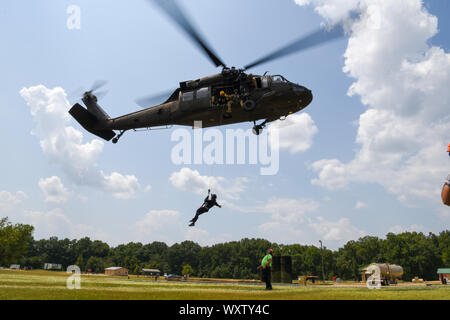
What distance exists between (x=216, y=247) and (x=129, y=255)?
45910 mm

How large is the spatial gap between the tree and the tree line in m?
28.6

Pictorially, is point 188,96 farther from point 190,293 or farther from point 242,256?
point 242,256

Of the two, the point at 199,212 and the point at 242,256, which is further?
the point at 242,256

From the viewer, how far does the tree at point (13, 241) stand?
3100 inches

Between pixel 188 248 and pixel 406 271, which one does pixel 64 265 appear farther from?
pixel 406 271

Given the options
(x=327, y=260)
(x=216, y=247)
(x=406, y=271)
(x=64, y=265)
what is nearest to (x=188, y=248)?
(x=216, y=247)

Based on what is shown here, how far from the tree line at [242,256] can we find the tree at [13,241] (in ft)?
93.7

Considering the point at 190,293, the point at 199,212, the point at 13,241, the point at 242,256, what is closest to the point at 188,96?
the point at 199,212

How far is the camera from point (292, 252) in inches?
6166

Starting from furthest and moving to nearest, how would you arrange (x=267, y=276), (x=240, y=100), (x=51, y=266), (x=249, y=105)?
1. (x=51, y=266)
2. (x=240, y=100)
3. (x=249, y=105)
4. (x=267, y=276)

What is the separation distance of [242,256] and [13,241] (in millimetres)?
106959

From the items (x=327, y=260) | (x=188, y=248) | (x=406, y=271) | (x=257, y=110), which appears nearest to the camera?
(x=257, y=110)

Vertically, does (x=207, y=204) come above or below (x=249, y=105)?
below

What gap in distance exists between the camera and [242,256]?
163 m
